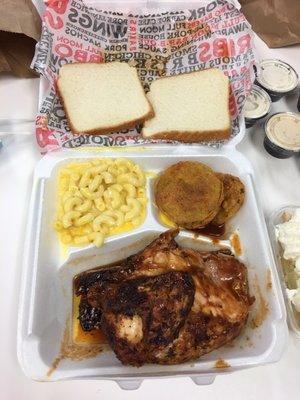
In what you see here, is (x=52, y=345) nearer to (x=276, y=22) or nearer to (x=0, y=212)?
(x=0, y=212)

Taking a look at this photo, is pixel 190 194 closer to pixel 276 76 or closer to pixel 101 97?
pixel 101 97

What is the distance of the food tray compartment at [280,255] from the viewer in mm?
1284

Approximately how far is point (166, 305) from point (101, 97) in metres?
0.94

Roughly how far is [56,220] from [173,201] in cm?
42

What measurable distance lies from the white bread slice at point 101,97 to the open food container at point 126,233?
0.05 metres

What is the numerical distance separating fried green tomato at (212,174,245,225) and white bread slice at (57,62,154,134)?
443 mm

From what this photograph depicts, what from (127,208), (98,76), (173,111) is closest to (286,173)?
(173,111)

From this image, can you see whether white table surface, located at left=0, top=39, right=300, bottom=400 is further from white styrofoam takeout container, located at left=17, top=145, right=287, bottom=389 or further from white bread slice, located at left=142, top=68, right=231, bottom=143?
white bread slice, located at left=142, top=68, right=231, bottom=143

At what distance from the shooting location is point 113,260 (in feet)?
4.76

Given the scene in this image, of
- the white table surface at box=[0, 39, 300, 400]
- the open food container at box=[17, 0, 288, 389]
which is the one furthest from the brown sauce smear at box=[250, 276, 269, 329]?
the white table surface at box=[0, 39, 300, 400]

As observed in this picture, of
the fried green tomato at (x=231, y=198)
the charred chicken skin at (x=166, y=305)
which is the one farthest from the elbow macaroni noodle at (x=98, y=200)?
the fried green tomato at (x=231, y=198)

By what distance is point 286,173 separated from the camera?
171 centimetres

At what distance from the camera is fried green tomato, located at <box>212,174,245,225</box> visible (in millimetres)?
1466

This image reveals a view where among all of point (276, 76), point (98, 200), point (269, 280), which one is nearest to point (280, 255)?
point (269, 280)
